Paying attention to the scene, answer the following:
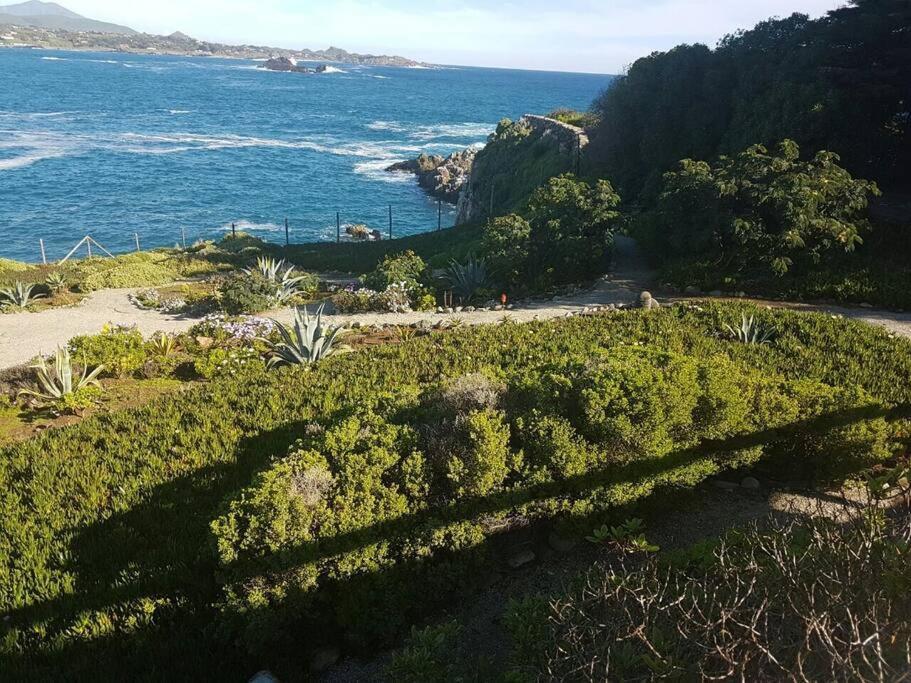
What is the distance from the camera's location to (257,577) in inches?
184

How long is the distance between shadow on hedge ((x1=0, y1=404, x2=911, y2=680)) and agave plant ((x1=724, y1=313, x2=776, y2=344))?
4.23 metres

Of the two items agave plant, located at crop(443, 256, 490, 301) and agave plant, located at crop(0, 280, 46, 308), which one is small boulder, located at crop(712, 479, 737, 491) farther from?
agave plant, located at crop(0, 280, 46, 308)

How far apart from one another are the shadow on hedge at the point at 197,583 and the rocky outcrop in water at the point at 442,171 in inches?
1546

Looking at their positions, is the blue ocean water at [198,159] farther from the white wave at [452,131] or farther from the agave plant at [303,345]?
the agave plant at [303,345]

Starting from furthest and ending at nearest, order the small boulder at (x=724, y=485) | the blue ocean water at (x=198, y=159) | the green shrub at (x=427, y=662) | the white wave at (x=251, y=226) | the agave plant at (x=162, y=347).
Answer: the blue ocean water at (x=198, y=159)
the white wave at (x=251, y=226)
the agave plant at (x=162, y=347)
the small boulder at (x=724, y=485)
the green shrub at (x=427, y=662)

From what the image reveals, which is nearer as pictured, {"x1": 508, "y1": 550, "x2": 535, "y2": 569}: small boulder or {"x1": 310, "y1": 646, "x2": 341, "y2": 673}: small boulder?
{"x1": 310, "y1": 646, "x2": 341, "y2": 673}: small boulder

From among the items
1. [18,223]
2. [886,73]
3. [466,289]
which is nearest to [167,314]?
[466,289]

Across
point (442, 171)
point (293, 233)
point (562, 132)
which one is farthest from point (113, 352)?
point (442, 171)

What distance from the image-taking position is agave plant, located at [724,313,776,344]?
9672mm

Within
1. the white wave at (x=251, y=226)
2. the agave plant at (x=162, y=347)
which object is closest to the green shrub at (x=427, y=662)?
the agave plant at (x=162, y=347)

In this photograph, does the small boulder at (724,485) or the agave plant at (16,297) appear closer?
the small boulder at (724,485)

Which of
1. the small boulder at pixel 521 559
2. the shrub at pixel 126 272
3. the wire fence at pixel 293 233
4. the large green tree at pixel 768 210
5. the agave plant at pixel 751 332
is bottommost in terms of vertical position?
the wire fence at pixel 293 233

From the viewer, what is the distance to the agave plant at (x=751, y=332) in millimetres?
9672

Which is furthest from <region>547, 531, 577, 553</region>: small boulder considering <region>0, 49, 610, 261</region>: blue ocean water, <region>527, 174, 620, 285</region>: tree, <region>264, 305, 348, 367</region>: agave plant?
<region>0, 49, 610, 261</region>: blue ocean water
